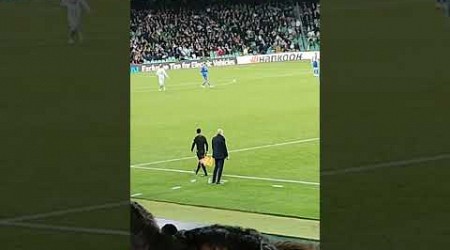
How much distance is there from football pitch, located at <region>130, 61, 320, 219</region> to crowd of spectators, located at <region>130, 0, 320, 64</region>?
283 inches

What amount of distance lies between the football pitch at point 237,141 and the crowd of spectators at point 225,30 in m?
7.20

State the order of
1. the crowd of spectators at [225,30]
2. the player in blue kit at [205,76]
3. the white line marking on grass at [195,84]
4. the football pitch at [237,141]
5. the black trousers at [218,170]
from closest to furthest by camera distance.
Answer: the football pitch at [237,141] < the black trousers at [218,170] < the white line marking on grass at [195,84] < the player in blue kit at [205,76] < the crowd of spectators at [225,30]

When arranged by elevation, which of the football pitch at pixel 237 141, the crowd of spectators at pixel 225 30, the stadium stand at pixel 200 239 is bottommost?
the football pitch at pixel 237 141

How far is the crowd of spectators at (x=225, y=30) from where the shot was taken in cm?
4069

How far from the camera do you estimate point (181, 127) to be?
21.3m
